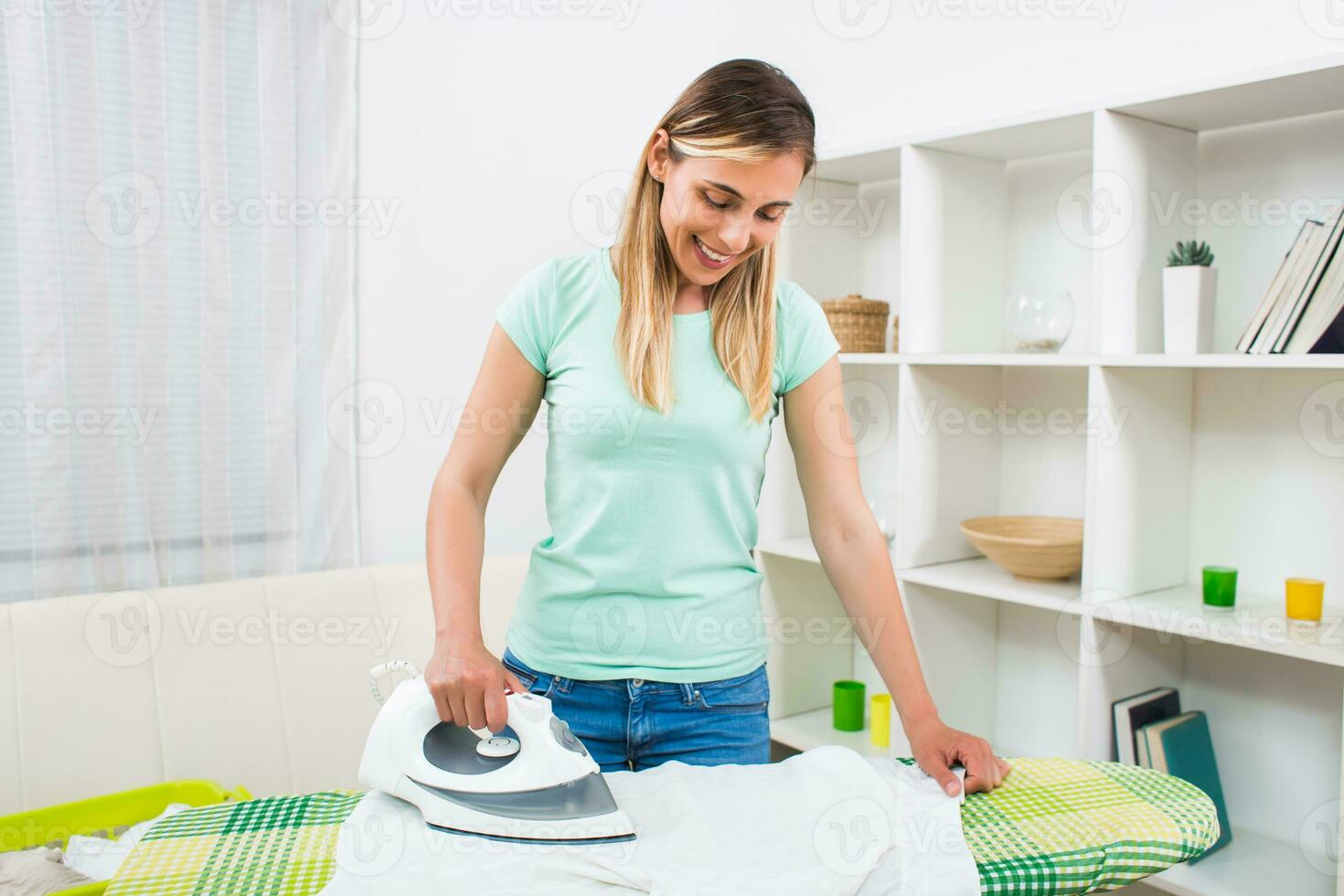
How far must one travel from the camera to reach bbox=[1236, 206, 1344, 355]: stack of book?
162 centimetres

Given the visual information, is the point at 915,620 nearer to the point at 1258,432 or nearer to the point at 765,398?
the point at 1258,432

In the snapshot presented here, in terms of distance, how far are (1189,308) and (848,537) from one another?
0.81 meters

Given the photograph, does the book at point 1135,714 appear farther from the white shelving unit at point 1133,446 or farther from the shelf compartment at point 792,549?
the shelf compartment at point 792,549

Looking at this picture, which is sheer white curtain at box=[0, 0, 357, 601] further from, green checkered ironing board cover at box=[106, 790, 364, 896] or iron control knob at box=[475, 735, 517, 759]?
iron control knob at box=[475, 735, 517, 759]

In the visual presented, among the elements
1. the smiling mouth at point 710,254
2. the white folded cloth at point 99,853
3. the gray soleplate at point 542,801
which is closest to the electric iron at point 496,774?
the gray soleplate at point 542,801

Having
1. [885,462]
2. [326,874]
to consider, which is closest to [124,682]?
[326,874]

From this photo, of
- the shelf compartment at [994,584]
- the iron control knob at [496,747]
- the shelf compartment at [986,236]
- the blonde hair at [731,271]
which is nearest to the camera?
the iron control knob at [496,747]

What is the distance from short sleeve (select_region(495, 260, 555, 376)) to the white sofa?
1.02 metres

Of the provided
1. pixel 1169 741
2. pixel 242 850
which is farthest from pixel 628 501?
pixel 1169 741

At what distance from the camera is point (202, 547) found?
2.18m

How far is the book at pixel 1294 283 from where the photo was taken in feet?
5.42

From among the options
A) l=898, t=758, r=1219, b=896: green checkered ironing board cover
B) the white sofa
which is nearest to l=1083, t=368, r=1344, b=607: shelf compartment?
l=898, t=758, r=1219, b=896: green checkered ironing board cover

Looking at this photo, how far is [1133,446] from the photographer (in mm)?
1901

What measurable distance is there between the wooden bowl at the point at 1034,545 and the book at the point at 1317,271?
535mm
